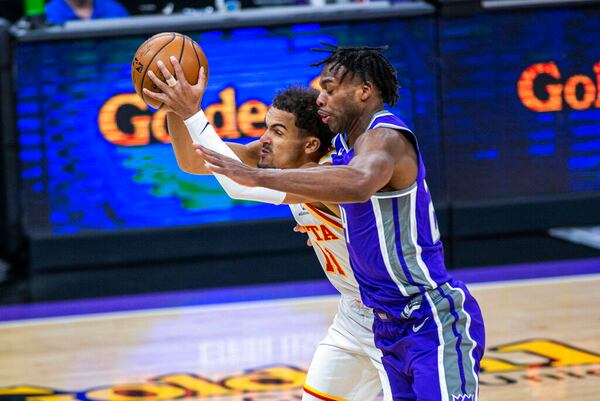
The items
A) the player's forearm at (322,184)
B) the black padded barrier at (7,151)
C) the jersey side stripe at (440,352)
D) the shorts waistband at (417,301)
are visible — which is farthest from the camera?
the black padded barrier at (7,151)

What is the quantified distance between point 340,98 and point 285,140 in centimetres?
51

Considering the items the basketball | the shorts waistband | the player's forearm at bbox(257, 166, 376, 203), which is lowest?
the shorts waistband

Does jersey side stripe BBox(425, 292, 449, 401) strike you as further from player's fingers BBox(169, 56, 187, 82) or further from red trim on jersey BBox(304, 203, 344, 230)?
player's fingers BBox(169, 56, 187, 82)

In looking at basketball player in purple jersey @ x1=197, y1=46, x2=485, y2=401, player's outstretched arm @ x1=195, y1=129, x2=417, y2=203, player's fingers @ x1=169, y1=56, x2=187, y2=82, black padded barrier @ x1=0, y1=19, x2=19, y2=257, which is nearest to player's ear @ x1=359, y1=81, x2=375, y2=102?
basketball player in purple jersey @ x1=197, y1=46, x2=485, y2=401

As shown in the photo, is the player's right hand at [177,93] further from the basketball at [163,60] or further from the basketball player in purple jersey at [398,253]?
the basketball player in purple jersey at [398,253]

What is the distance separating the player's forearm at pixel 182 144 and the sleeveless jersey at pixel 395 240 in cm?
71

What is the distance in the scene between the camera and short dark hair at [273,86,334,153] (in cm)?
382

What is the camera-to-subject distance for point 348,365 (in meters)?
3.79

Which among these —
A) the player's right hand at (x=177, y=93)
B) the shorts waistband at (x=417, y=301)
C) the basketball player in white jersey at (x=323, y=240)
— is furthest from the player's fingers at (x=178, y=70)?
the shorts waistband at (x=417, y=301)

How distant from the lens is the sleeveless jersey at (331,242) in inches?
148

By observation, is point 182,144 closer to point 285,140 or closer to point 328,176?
point 285,140

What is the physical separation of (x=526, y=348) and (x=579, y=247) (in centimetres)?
239

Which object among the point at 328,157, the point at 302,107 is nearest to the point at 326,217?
the point at 328,157

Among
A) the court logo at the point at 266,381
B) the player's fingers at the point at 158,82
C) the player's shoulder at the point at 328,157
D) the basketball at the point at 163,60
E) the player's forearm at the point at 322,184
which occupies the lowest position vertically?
the court logo at the point at 266,381
